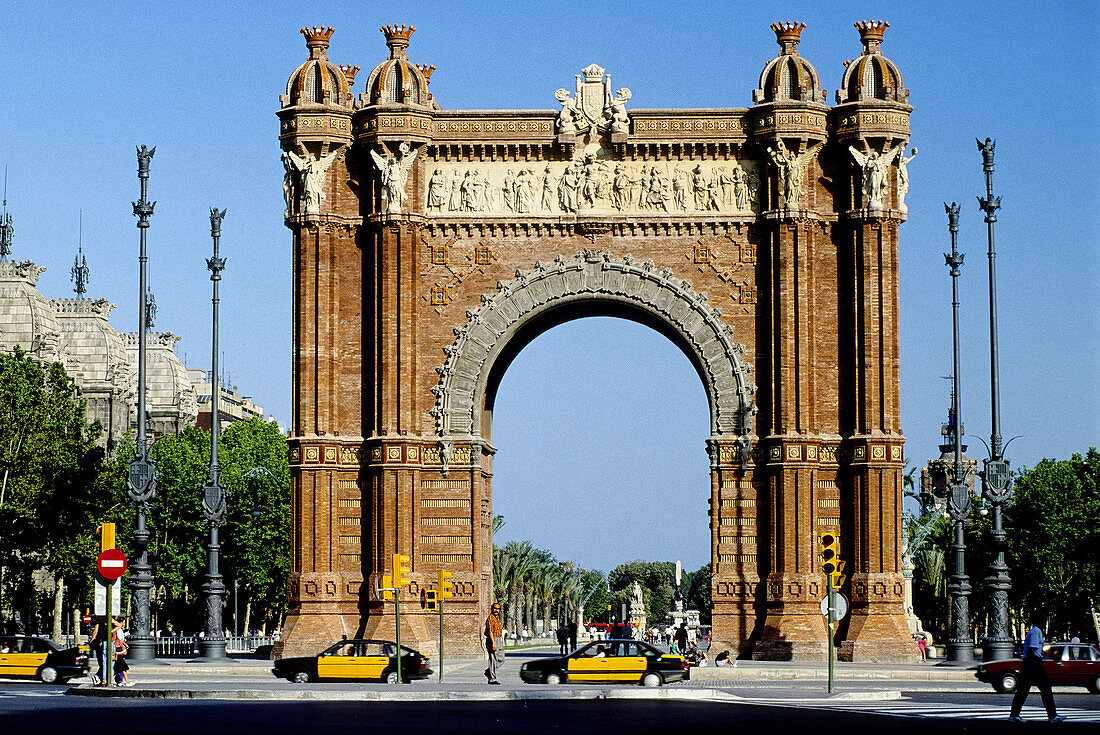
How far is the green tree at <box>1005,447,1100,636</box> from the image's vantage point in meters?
77.6

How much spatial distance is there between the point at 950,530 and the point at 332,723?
68.2m

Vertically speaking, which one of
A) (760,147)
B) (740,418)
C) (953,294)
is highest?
(760,147)

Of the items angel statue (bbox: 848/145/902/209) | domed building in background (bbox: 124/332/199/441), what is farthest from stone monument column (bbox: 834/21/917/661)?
domed building in background (bbox: 124/332/199/441)

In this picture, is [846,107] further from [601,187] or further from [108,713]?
[108,713]

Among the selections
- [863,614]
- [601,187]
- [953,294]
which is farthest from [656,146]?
[863,614]

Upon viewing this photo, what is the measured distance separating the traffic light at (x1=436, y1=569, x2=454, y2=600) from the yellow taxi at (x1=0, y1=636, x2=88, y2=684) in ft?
29.8

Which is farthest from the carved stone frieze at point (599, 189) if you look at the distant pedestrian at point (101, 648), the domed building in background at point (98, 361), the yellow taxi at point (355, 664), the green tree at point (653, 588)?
the green tree at point (653, 588)

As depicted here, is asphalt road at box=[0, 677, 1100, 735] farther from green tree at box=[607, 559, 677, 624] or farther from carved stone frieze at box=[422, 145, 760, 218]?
green tree at box=[607, 559, 677, 624]

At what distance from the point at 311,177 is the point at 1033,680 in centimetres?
2588

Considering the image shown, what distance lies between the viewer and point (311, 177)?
159 ft

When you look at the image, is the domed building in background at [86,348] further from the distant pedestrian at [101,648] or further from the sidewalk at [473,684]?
the distant pedestrian at [101,648]

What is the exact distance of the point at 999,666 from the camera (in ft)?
129

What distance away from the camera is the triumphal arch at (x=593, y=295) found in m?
47.4

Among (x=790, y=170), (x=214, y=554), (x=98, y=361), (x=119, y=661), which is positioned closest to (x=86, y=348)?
(x=98, y=361)
